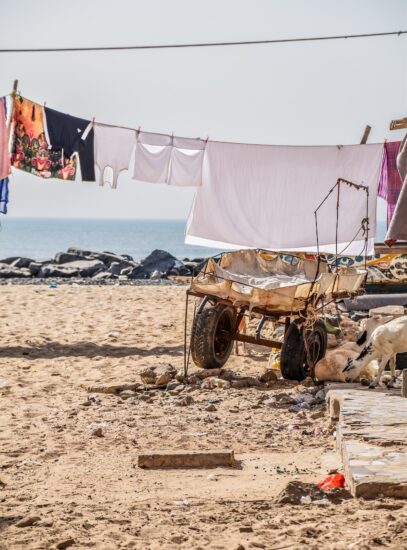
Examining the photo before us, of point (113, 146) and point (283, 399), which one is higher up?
point (113, 146)

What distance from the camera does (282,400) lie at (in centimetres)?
832

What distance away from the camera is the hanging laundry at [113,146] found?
13.6 m

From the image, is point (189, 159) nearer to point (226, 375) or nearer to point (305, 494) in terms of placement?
point (226, 375)

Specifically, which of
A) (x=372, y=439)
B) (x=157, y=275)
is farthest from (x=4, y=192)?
(x=157, y=275)

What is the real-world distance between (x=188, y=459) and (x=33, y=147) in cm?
798

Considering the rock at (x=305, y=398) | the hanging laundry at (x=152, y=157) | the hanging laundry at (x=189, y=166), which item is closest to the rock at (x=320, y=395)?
the rock at (x=305, y=398)

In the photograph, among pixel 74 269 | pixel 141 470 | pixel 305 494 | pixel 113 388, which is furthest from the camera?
pixel 74 269

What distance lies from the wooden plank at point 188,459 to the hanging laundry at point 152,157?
8057 mm

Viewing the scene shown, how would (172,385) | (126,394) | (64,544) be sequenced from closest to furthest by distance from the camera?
(64,544)
(126,394)
(172,385)

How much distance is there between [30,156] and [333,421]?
294 inches

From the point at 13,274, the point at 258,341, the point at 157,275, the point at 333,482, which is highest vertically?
the point at 258,341

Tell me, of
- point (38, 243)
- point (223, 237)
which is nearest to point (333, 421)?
point (223, 237)

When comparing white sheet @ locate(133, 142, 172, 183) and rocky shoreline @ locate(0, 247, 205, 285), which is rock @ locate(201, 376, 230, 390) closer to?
white sheet @ locate(133, 142, 172, 183)

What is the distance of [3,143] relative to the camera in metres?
12.6
